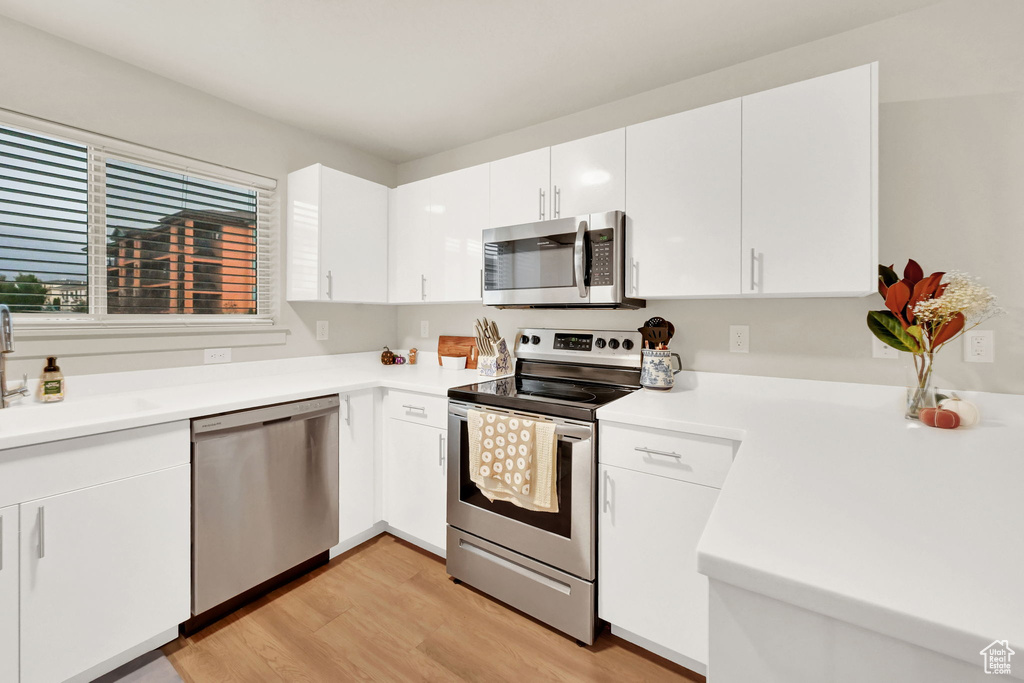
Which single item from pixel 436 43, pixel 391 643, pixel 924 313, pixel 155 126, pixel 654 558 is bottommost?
pixel 391 643

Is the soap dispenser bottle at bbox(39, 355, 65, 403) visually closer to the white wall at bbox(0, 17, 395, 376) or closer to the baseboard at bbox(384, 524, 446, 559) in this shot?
the white wall at bbox(0, 17, 395, 376)

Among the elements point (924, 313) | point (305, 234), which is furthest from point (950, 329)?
point (305, 234)

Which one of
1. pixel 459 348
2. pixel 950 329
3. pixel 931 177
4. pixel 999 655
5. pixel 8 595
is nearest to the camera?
pixel 999 655

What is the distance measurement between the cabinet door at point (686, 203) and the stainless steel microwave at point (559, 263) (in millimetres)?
89

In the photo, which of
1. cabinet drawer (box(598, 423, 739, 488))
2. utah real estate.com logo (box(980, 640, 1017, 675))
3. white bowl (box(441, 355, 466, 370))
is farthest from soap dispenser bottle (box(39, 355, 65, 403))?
utah real estate.com logo (box(980, 640, 1017, 675))

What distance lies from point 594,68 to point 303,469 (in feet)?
7.72

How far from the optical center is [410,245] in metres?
2.80

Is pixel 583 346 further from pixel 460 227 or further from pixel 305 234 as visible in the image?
pixel 305 234

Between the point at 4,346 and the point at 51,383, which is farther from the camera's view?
the point at 51,383

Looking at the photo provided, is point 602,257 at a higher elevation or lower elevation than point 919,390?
higher

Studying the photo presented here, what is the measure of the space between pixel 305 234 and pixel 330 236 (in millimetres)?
142

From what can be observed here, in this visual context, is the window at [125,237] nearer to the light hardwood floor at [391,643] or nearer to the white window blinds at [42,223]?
the white window blinds at [42,223]

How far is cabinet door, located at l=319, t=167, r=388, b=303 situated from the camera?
8.39 ft

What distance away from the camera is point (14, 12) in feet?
5.54
